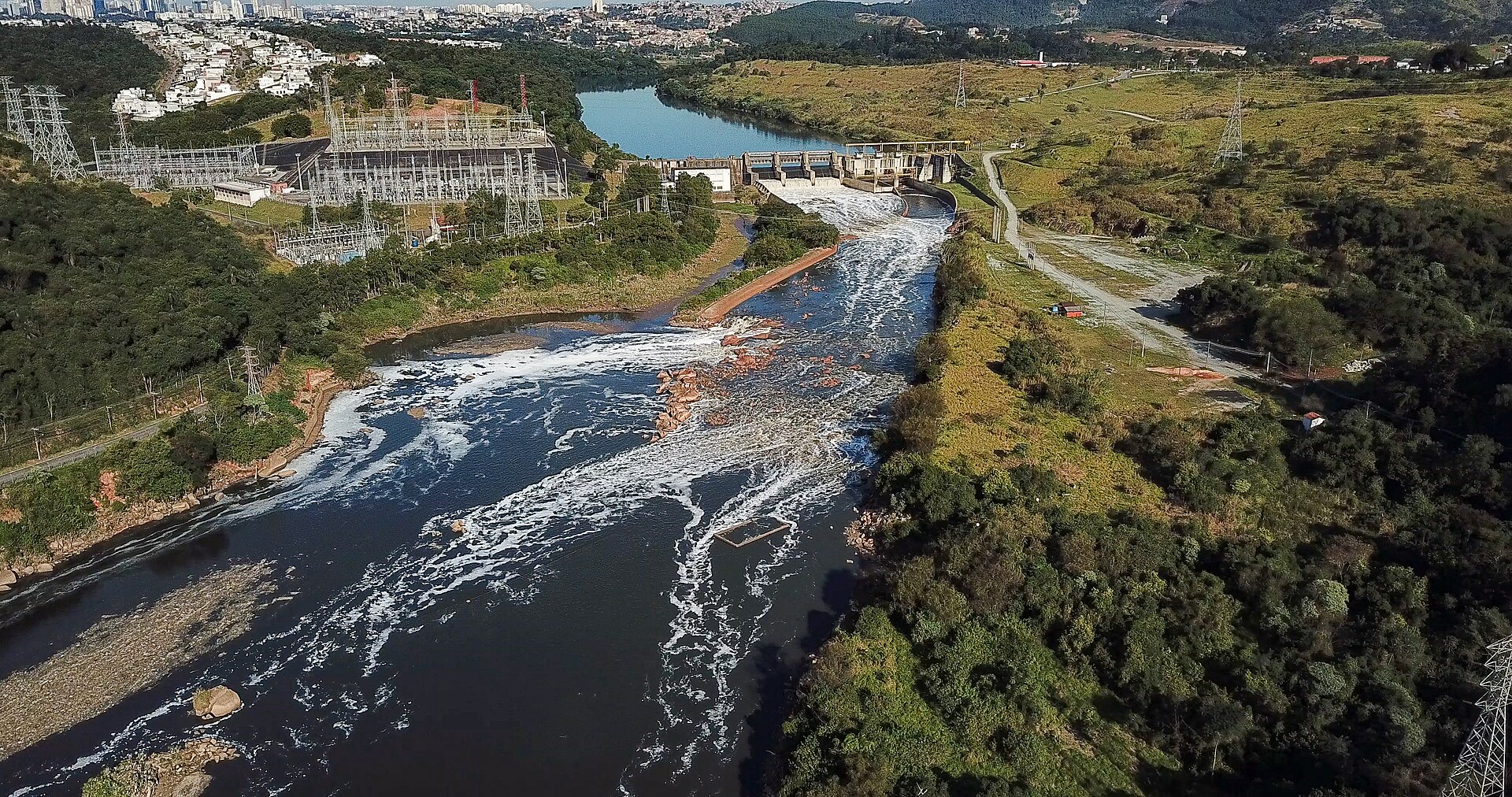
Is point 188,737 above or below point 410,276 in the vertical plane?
below

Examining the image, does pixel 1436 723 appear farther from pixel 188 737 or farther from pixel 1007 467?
pixel 188 737

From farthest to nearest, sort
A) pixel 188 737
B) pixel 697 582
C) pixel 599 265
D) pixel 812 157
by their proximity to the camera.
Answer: pixel 812 157, pixel 599 265, pixel 697 582, pixel 188 737

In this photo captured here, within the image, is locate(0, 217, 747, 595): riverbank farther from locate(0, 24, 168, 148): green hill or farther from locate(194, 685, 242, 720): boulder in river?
locate(0, 24, 168, 148): green hill

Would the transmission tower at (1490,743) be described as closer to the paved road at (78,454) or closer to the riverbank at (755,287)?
the paved road at (78,454)

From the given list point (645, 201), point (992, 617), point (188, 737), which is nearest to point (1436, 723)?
point (992, 617)

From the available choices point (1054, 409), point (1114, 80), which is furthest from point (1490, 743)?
point (1114, 80)

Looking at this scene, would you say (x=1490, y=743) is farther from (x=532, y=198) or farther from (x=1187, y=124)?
(x=1187, y=124)
